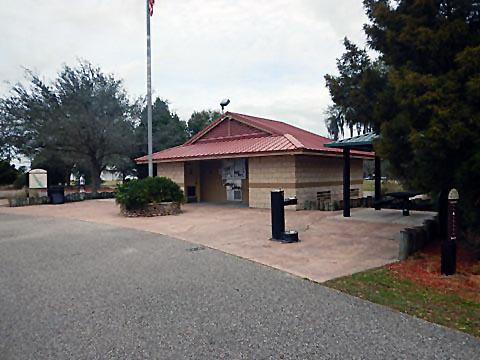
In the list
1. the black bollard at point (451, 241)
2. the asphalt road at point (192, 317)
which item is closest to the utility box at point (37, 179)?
the asphalt road at point (192, 317)

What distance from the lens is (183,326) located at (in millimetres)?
4031

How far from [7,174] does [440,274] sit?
3824 centimetres

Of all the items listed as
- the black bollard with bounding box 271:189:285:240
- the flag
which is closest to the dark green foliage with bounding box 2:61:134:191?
the flag

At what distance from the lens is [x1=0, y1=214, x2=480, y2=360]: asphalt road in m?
3.49

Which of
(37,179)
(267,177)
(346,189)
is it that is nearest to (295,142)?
(267,177)

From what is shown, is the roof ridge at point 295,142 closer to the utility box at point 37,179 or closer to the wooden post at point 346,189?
the wooden post at point 346,189

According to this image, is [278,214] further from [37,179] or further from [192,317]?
[37,179]

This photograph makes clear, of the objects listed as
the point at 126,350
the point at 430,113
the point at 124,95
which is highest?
the point at 124,95

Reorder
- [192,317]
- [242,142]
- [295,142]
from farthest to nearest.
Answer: [242,142]
[295,142]
[192,317]

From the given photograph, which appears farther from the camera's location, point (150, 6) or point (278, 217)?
point (150, 6)

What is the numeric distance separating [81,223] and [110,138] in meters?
12.2

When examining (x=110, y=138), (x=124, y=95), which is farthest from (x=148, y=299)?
(x=124, y=95)

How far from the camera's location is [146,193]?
14.7m

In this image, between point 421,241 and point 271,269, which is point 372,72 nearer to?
point 421,241
